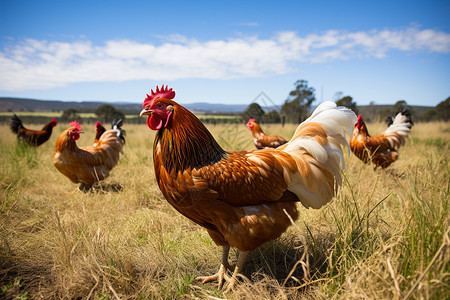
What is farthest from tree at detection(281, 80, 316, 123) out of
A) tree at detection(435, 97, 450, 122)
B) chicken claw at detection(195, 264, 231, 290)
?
chicken claw at detection(195, 264, 231, 290)

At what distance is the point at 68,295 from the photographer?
1934 millimetres

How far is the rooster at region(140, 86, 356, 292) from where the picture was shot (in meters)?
2.08

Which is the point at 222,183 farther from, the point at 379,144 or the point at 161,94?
the point at 379,144

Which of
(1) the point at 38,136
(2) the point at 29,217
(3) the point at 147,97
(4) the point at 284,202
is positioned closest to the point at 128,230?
(2) the point at 29,217

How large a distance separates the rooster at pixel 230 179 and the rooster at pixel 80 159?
308cm

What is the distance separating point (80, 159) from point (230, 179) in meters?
4.11

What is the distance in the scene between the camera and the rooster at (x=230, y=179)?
208cm

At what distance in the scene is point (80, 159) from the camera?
4.88 metres

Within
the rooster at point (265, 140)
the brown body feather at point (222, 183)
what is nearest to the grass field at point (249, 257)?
the brown body feather at point (222, 183)

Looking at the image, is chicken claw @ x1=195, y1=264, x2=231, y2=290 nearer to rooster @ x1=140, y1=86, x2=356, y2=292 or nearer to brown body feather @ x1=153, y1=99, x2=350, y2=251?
rooster @ x1=140, y1=86, x2=356, y2=292

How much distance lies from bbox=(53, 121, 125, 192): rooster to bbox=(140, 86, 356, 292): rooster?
121 inches

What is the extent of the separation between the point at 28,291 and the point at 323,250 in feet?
9.07

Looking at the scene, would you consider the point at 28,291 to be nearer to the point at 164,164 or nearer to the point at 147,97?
the point at 164,164

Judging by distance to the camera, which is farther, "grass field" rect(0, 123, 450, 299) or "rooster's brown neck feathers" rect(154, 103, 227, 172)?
"rooster's brown neck feathers" rect(154, 103, 227, 172)
